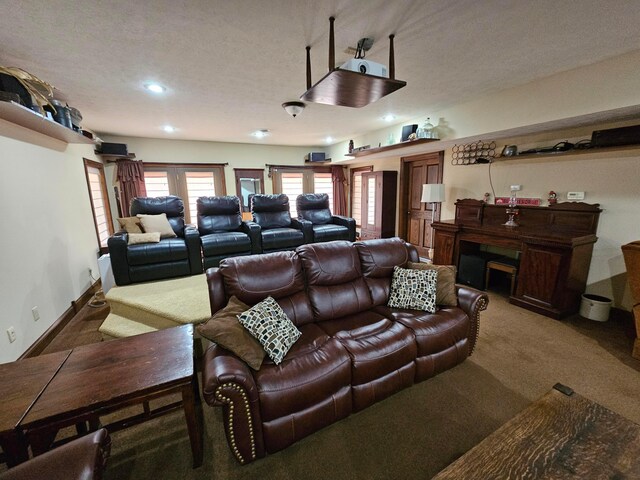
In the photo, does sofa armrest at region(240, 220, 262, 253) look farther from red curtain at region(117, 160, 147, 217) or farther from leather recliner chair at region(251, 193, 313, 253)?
red curtain at region(117, 160, 147, 217)

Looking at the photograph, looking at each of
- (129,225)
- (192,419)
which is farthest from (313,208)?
(192,419)

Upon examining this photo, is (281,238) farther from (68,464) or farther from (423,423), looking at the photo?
(68,464)

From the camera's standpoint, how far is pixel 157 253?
3461mm

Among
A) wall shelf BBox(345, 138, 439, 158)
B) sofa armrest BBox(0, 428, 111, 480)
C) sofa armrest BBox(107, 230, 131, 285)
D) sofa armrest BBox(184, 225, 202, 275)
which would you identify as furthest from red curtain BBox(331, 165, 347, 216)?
sofa armrest BBox(0, 428, 111, 480)

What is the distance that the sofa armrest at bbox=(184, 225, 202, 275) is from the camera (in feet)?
12.3

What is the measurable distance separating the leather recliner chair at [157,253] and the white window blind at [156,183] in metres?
1.53

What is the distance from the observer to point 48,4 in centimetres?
147

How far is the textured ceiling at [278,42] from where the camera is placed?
61.3 inches

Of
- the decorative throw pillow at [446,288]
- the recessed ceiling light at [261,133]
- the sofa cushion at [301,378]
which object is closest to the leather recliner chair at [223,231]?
the recessed ceiling light at [261,133]

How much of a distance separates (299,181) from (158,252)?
4.08 metres

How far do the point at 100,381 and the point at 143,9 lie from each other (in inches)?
80.3

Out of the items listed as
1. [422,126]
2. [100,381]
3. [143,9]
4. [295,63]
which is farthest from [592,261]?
[143,9]

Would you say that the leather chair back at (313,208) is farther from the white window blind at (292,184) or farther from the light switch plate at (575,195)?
the light switch plate at (575,195)

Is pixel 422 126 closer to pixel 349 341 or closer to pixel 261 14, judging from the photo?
pixel 261 14
